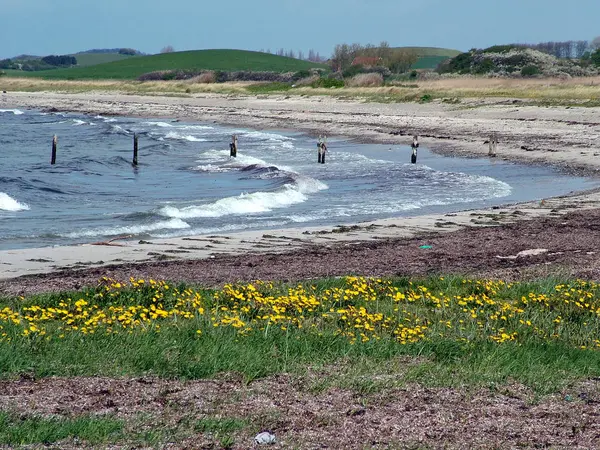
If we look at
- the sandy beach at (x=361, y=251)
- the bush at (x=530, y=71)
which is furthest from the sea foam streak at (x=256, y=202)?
the bush at (x=530, y=71)

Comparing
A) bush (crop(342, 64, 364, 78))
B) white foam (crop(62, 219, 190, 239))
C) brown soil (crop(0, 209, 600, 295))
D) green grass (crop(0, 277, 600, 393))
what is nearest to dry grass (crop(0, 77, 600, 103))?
bush (crop(342, 64, 364, 78))

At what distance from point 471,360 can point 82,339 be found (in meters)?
3.57

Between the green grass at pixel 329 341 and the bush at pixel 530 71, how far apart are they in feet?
257

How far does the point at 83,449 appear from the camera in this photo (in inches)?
233

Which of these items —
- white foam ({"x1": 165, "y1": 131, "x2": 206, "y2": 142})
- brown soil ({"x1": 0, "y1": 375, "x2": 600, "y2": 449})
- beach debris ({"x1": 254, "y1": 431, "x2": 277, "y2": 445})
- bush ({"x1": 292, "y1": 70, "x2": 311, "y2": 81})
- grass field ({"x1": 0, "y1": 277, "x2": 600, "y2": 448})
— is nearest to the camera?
beach debris ({"x1": 254, "y1": 431, "x2": 277, "y2": 445})

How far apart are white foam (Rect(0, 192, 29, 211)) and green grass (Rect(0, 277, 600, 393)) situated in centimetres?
1581

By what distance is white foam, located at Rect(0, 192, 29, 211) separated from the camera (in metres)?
26.0

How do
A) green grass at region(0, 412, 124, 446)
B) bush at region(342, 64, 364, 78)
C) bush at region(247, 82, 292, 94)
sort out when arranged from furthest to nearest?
bush at region(342, 64, 364, 78), bush at region(247, 82, 292, 94), green grass at region(0, 412, 124, 446)

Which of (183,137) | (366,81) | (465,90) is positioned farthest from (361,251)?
(366,81)

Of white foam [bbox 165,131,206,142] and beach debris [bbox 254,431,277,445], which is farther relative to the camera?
white foam [bbox 165,131,206,142]

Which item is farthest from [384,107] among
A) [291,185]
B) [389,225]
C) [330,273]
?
[330,273]

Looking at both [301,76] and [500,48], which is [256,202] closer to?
[500,48]

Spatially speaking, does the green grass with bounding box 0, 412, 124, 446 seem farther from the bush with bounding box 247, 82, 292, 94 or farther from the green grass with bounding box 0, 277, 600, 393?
the bush with bounding box 247, 82, 292, 94

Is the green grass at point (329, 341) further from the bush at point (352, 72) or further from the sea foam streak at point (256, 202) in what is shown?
the bush at point (352, 72)
